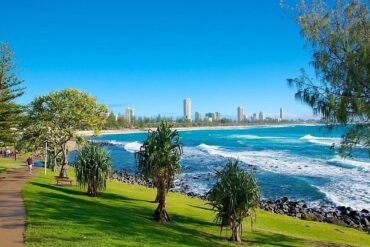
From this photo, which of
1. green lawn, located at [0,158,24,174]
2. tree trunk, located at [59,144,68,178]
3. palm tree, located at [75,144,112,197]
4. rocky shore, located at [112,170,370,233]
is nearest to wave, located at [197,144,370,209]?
rocky shore, located at [112,170,370,233]

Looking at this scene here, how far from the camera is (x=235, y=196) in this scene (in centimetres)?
1647

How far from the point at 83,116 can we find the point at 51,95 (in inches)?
110

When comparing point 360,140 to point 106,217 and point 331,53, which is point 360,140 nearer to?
point 331,53

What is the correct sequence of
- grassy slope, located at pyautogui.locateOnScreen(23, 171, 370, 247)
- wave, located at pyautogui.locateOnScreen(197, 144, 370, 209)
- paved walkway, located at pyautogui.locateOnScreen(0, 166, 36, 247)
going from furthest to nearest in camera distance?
wave, located at pyautogui.locateOnScreen(197, 144, 370, 209), grassy slope, located at pyautogui.locateOnScreen(23, 171, 370, 247), paved walkway, located at pyautogui.locateOnScreen(0, 166, 36, 247)

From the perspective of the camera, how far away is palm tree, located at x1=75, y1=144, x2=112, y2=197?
79.3 feet

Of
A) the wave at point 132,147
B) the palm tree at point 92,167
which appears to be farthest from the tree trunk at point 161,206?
the wave at point 132,147

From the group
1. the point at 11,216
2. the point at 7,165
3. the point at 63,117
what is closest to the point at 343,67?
the point at 11,216

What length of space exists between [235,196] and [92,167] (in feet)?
34.3

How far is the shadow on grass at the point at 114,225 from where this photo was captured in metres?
14.0

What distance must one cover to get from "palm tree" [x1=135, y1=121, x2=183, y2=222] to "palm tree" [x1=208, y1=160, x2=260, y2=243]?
10.0 feet

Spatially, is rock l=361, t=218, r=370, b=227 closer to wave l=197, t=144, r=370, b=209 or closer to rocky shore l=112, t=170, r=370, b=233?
rocky shore l=112, t=170, r=370, b=233

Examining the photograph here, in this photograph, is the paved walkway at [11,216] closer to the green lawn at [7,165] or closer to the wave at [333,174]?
the green lawn at [7,165]

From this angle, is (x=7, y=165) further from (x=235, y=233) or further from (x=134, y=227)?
(x=235, y=233)

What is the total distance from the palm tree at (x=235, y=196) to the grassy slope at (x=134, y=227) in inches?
40.3
